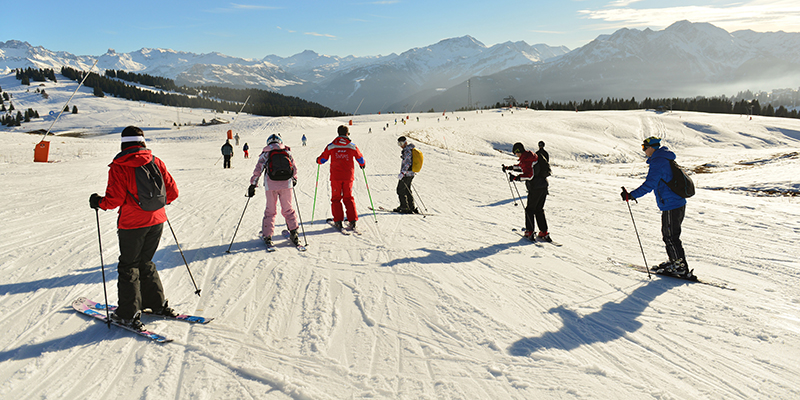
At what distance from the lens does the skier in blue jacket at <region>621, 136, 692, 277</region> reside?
540cm

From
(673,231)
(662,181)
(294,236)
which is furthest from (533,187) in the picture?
(294,236)

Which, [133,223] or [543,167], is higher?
[543,167]

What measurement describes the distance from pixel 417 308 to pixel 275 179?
3.37 meters

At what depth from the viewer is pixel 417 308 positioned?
451 centimetres

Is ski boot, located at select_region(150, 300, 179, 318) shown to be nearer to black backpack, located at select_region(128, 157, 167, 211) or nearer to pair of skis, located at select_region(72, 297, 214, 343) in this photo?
pair of skis, located at select_region(72, 297, 214, 343)

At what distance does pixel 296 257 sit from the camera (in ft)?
20.3

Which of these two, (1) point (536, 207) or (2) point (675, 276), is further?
(1) point (536, 207)

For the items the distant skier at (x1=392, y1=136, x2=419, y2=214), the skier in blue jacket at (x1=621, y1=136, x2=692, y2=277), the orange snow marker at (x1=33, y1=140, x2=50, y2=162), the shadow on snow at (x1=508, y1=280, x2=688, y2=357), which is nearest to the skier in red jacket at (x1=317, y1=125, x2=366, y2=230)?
the distant skier at (x1=392, y1=136, x2=419, y2=214)

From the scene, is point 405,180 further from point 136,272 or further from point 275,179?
point 136,272

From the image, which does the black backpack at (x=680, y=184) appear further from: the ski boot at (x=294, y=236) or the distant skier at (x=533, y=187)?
the ski boot at (x=294, y=236)

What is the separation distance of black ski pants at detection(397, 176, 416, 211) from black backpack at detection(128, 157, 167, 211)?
616cm

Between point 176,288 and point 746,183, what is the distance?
62.9 feet

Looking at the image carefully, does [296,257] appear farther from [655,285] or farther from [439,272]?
[655,285]

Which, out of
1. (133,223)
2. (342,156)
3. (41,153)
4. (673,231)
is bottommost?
(673,231)
